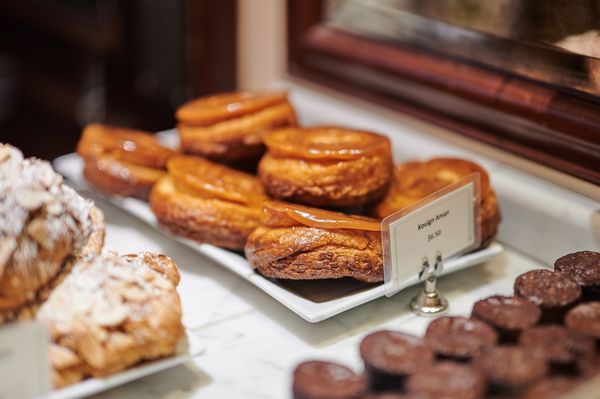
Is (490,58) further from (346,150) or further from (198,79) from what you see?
(198,79)

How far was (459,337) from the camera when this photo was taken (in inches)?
47.6

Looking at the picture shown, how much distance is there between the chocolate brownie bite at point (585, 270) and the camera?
1402 mm

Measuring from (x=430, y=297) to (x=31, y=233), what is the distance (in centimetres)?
75

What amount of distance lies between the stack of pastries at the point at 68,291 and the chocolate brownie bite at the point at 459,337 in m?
0.40

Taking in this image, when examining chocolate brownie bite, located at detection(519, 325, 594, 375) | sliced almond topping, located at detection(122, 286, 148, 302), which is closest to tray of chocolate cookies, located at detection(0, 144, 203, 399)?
sliced almond topping, located at detection(122, 286, 148, 302)

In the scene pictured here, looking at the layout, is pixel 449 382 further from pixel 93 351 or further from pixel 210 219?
pixel 210 219

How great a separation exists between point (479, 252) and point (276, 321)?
0.46 metres

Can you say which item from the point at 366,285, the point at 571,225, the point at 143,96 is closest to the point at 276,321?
the point at 366,285

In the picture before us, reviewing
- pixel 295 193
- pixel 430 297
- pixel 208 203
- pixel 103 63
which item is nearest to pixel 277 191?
pixel 295 193

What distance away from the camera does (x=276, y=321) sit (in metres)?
1.53

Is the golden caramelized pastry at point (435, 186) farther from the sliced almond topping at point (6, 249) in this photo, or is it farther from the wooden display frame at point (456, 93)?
the sliced almond topping at point (6, 249)

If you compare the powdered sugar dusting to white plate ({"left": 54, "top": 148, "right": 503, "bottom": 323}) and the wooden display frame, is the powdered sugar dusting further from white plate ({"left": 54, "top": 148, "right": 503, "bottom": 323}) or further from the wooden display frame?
the wooden display frame

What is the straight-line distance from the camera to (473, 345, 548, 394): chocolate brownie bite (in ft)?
3.59

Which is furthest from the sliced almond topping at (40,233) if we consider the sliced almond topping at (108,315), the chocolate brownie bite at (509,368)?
the chocolate brownie bite at (509,368)
